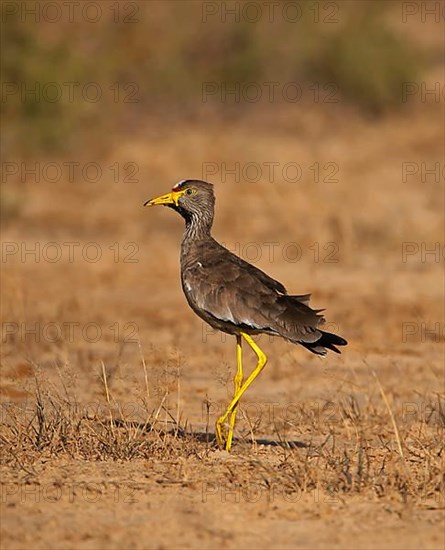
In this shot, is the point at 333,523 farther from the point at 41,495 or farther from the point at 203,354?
the point at 203,354

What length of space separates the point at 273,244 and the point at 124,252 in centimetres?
192

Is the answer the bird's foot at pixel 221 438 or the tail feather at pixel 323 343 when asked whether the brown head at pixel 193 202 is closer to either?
the tail feather at pixel 323 343

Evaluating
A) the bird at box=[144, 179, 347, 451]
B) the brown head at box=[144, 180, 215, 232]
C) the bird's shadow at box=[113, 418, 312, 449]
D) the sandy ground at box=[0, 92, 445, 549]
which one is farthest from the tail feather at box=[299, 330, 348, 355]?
the brown head at box=[144, 180, 215, 232]

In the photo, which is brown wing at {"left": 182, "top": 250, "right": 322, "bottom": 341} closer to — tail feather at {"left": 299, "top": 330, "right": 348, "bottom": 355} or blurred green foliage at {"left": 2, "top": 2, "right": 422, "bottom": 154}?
tail feather at {"left": 299, "top": 330, "right": 348, "bottom": 355}

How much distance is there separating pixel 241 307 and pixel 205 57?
1813cm

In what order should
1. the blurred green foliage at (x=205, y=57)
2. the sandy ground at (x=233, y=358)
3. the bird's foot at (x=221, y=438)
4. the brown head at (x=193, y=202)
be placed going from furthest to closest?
the blurred green foliage at (x=205, y=57), the brown head at (x=193, y=202), the bird's foot at (x=221, y=438), the sandy ground at (x=233, y=358)

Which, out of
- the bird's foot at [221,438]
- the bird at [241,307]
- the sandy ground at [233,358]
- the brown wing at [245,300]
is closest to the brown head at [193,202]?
the bird at [241,307]

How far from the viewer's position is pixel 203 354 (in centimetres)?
1022

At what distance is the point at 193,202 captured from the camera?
25.4ft

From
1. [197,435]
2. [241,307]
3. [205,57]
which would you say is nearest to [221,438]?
[197,435]

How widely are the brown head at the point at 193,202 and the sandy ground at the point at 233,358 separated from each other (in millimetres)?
987

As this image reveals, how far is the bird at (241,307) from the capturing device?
267 inches

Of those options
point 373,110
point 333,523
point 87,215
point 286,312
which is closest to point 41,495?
point 333,523

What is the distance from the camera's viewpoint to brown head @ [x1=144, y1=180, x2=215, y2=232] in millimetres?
7711
